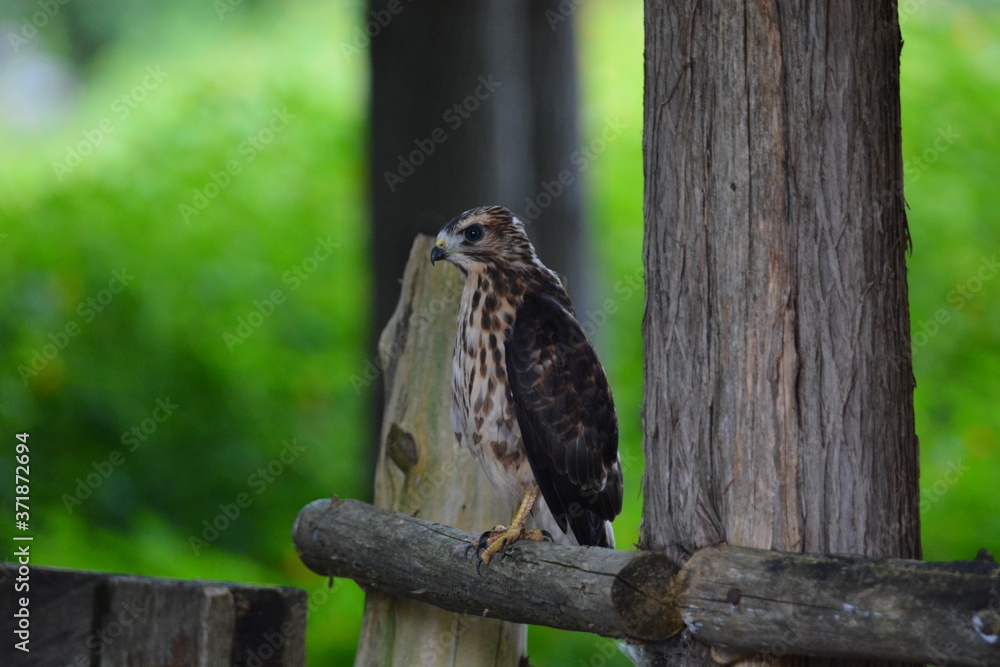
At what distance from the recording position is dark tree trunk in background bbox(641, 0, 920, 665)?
211 cm

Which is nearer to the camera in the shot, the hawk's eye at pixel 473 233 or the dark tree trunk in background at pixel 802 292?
the dark tree trunk in background at pixel 802 292

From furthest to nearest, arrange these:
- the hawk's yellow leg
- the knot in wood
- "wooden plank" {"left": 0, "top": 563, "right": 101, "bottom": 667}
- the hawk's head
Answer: the hawk's head
"wooden plank" {"left": 0, "top": 563, "right": 101, "bottom": 667}
the hawk's yellow leg
the knot in wood

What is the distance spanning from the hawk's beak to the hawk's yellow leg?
692mm

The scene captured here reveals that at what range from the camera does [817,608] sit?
184 centimetres

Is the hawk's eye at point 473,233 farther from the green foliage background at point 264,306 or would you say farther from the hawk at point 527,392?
the green foliage background at point 264,306

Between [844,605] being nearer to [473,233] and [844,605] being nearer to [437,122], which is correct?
[473,233]

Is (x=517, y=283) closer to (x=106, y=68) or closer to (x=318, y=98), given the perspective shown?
(x=318, y=98)

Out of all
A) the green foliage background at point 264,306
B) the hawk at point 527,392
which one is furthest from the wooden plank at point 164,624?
the green foliage background at point 264,306

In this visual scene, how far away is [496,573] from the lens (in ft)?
7.82

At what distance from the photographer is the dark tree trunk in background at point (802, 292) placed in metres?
2.11

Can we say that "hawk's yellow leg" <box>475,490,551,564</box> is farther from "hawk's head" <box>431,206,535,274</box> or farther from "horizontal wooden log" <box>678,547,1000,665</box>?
"hawk's head" <box>431,206,535,274</box>

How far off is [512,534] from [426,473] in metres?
0.50

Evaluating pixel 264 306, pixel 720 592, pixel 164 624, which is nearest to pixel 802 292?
pixel 720 592

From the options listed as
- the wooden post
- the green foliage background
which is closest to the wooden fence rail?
the wooden post
